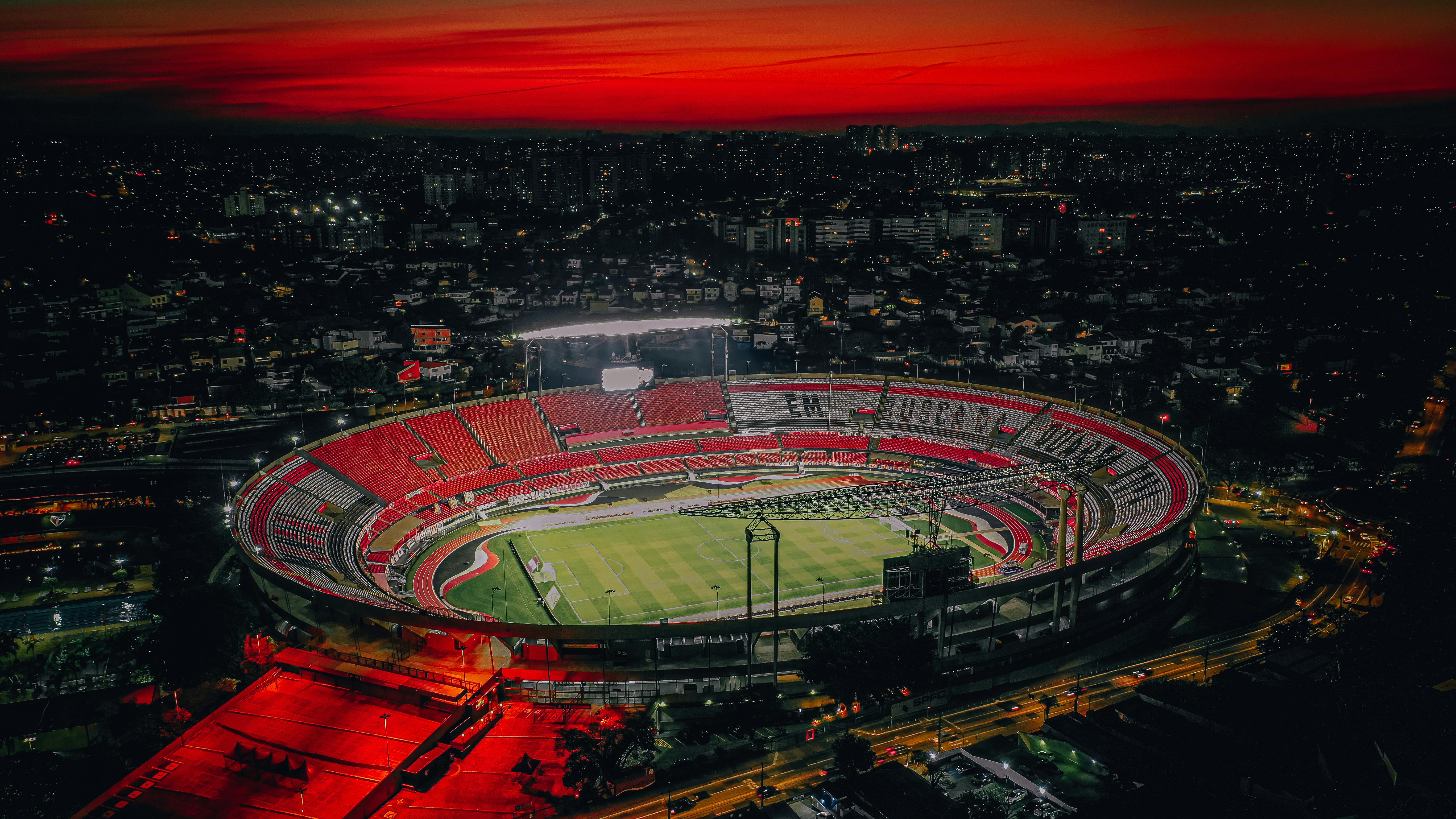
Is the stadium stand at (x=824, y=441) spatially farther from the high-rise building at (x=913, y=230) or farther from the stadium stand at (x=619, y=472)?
the high-rise building at (x=913, y=230)

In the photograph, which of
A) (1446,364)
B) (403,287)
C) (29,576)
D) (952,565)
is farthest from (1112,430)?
(403,287)

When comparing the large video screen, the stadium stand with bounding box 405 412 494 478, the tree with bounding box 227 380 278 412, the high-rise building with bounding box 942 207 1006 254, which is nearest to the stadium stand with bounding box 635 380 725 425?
the large video screen

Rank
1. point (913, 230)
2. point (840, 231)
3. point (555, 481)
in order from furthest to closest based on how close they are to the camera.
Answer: point (913, 230) < point (840, 231) < point (555, 481)

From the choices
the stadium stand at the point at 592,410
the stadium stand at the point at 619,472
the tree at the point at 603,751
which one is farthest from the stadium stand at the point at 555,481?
the tree at the point at 603,751

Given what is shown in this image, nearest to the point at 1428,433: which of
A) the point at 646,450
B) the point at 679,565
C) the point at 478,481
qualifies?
the point at 646,450

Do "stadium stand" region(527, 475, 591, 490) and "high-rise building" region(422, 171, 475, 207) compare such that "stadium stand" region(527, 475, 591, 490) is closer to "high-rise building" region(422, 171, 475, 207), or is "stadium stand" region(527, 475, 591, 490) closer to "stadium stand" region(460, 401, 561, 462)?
"stadium stand" region(460, 401, 561, 462)

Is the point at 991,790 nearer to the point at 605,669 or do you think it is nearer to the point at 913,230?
the point at 605,669
